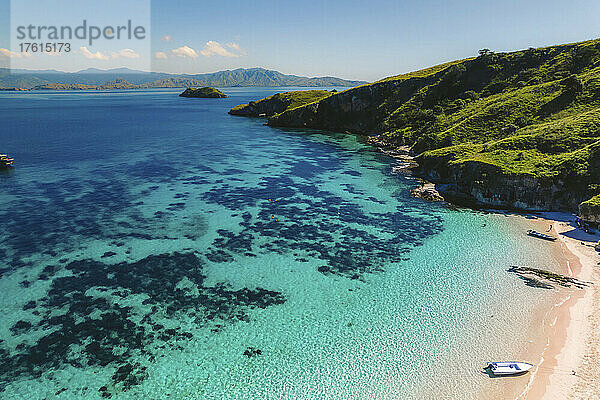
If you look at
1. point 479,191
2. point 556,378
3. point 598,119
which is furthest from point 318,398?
point 598,119

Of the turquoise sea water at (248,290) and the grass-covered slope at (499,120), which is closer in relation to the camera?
the turquoise sea water at (248,290)

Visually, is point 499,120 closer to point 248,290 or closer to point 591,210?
point 591,210

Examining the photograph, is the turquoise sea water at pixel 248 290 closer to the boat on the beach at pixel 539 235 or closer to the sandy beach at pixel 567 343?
the boat on the beach at pixel 539 235

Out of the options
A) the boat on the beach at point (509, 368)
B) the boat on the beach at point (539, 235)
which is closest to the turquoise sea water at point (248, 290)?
the boat on the beach at point (509, 368)

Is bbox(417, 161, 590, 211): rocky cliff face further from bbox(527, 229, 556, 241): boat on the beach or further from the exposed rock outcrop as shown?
bbox(527, 229, 556, 241): boat on the beach

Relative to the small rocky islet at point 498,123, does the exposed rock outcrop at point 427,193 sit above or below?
→ below

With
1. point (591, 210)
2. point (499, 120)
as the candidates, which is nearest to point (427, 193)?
point (591, 210)

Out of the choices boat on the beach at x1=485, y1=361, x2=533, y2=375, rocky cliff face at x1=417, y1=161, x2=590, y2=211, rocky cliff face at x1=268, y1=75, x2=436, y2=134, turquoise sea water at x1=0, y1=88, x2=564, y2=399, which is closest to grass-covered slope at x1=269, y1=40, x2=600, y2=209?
rocky cliff face at x1=417, y1=161, x2=590, y2=211
